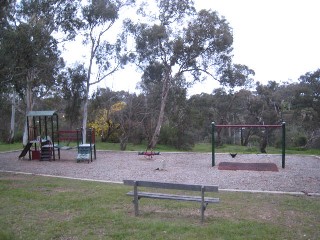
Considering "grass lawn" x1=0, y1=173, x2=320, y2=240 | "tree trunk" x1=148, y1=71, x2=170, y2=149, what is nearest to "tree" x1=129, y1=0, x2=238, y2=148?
"tree trunk" x1=148, y1=71, x2=170, y2=149

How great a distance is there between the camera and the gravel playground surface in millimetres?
8890

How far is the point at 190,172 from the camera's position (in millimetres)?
10969

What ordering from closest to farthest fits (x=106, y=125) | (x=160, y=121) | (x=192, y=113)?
(x=160, y=121) < (x=192, y=113) < (x=106, y=125)

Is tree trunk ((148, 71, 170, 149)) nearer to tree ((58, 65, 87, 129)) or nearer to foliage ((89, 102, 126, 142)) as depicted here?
foliage ((89, 102, 126, 142))

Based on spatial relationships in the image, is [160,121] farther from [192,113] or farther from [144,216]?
[144,216]

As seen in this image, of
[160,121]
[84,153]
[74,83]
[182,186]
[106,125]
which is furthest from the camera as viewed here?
[106,125]

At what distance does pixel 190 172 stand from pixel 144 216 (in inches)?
212

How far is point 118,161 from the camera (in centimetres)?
1386

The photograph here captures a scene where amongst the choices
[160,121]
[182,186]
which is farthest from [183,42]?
[182,186]

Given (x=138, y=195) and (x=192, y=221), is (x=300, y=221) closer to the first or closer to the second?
(x=192, y=221)

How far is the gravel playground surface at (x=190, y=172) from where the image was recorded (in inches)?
350

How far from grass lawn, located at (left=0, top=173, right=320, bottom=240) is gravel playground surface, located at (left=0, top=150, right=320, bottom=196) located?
1.42 metres

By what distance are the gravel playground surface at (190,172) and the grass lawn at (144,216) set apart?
1420mm

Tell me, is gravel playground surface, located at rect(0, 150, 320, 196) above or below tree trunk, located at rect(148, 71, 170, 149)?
below
